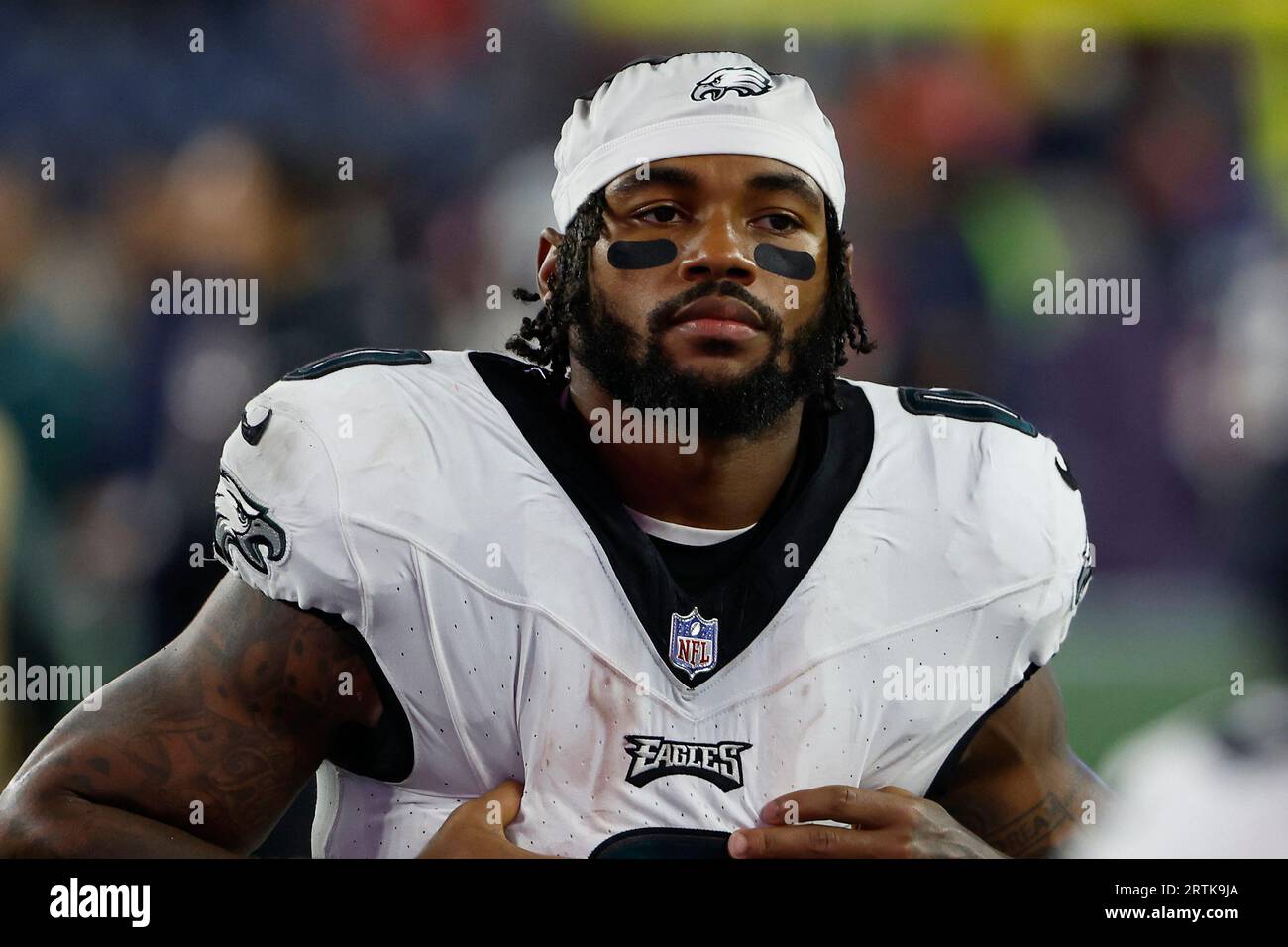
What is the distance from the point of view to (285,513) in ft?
5.00

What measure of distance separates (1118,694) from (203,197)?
1920 millimetres

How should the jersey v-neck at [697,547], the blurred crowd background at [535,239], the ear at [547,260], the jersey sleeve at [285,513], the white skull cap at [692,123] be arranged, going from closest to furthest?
the jersey sleeve at [285,513]
the jersey v-neck at [697,547]
the white skull cap at [692,123]
the ear at [547,260]
the blurred crowd background at [535,239]

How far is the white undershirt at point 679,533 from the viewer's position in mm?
1690

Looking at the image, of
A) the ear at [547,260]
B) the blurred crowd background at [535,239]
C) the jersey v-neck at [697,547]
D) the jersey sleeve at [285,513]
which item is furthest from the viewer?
the blurred crowd background at [535,239]

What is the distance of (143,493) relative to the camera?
231 cm

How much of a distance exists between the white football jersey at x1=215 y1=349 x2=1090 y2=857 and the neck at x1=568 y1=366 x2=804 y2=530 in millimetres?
49

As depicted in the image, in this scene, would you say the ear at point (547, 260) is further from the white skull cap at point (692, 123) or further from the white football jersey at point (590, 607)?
the white football jersey at point (590, 607)

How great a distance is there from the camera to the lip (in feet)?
5.40

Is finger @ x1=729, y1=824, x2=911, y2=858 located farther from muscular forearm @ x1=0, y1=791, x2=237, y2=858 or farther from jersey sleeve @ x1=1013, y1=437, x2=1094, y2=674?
muscular forearm @ x1=0, y1=791, x2=237, y2=858

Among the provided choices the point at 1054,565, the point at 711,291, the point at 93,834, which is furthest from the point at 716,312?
the point at 93,834

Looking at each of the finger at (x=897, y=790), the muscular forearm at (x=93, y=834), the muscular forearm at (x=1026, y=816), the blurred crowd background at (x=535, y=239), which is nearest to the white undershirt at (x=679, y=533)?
the finger at (x=897, y=790)

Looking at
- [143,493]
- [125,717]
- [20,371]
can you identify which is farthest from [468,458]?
[20,371]

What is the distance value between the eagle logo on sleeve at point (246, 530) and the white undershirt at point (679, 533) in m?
0.42

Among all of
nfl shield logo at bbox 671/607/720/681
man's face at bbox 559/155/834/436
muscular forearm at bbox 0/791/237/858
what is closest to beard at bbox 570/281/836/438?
man's face at bbox 559/155/834/436
